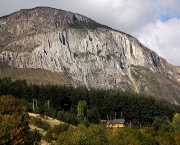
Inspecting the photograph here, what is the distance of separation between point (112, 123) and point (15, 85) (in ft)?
155

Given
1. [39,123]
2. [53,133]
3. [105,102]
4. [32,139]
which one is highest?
[105,102]

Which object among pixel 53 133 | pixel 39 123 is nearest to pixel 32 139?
pixel 53 133

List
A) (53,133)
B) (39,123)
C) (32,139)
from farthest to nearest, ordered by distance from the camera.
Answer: (39,123) → (53,133) → (32,139)

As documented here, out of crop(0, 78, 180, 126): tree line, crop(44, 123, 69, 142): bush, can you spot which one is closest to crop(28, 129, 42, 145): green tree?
crop(44, 123, 69, 142): bush

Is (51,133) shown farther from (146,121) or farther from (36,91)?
(146,121)

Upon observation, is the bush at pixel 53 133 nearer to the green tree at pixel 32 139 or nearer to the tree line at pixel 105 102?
the green tree at pixel 32 139

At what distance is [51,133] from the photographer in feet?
227

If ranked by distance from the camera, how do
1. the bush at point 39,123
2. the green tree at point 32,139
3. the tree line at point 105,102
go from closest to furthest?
the green tree at point 32,139 → the bush at point 39,123 → the tree line at point 105,102

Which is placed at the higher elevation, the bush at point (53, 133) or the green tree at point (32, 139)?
the green tree at point (32, 139)

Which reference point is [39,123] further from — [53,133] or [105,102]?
[105,102]

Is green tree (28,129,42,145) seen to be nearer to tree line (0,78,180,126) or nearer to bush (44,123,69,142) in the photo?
bush (44,123,69,142)

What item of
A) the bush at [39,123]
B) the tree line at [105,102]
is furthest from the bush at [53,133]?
the tree line at [105,102]

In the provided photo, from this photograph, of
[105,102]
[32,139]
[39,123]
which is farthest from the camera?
[105,102]

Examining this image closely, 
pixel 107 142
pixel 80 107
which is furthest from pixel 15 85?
pixel 107 142
